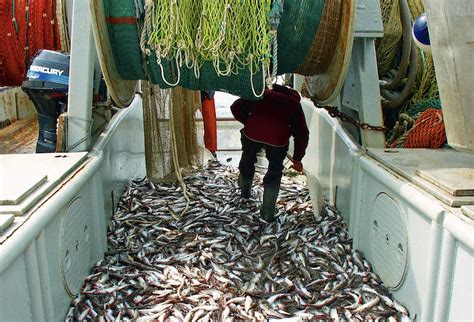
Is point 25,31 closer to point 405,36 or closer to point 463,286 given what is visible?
point 405,36

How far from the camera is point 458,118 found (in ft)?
9.20

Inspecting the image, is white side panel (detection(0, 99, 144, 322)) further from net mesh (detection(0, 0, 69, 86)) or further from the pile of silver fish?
net mesh (detection(0, 0, 69, 86))

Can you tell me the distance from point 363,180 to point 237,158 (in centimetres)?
451

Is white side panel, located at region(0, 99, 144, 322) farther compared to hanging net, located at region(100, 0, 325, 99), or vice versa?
hanging net, located at region(100, 0, 325, 99)

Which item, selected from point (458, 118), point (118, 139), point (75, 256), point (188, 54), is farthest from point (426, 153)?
point (118, 139)

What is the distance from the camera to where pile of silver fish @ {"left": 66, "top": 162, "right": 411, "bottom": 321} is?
11.7 ft

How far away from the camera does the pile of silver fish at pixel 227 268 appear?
3555 mm

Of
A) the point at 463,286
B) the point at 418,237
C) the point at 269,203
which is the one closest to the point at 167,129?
the point at 269,203

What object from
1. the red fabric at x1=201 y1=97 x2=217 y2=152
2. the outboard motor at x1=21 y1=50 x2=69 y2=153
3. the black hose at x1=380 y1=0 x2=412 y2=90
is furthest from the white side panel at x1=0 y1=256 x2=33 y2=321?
the red fabric at x1=201 y1=97 x2=217 y2=152

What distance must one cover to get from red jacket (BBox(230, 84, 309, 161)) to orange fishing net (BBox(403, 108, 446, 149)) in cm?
117

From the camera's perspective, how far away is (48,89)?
4602mm

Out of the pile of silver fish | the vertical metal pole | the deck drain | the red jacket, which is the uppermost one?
the vertical metal pole

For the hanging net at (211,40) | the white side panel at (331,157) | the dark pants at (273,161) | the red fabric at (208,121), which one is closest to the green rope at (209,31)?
the hanging net at (211,40)

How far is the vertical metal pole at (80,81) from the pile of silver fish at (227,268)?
1148 mm
